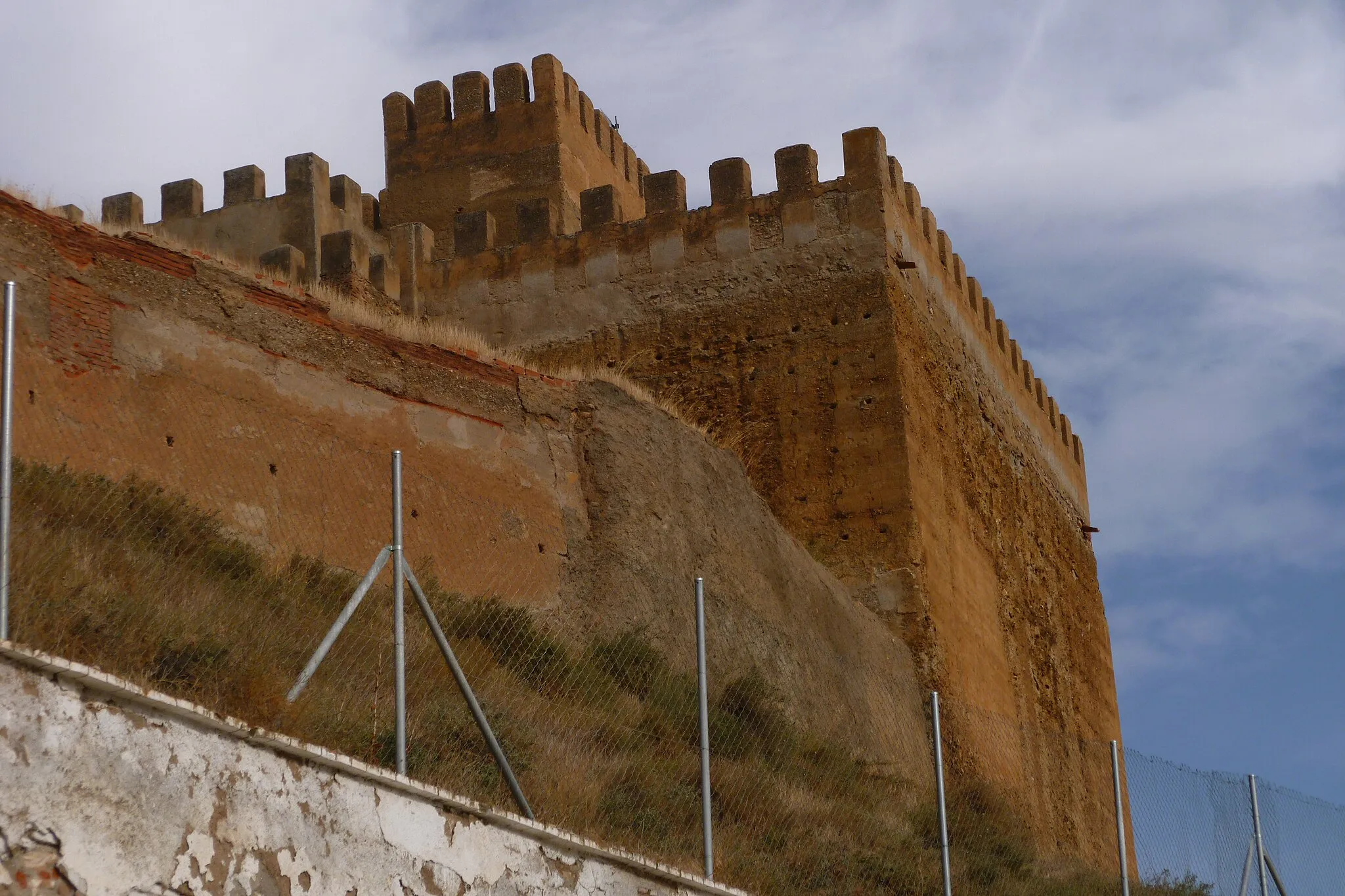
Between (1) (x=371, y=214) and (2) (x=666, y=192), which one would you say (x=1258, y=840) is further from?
(1) (x=371, y=214)

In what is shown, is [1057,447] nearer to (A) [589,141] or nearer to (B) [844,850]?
(A) [589,141]

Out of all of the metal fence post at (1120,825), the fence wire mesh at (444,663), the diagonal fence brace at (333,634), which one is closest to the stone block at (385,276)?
the fence wire mesh at (444,663)

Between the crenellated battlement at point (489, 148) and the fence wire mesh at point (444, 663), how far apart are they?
826 cm

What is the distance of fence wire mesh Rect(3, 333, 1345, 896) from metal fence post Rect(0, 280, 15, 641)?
9.1 inches

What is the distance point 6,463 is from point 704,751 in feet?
13.7

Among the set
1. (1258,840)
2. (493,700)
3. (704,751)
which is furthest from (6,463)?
(1258,840)

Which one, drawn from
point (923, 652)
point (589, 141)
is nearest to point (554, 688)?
point (923, 652)

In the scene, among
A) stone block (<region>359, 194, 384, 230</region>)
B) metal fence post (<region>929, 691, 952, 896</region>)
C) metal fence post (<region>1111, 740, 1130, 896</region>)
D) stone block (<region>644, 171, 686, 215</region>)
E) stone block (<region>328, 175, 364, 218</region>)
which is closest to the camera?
metal fence post (<region>929, 691, 952, 896</region>)

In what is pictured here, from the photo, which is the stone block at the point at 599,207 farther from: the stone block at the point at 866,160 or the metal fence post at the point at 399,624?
the metal fence post at the point at 399,624

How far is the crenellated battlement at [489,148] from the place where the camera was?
70.7 ft

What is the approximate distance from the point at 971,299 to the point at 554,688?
1212cm

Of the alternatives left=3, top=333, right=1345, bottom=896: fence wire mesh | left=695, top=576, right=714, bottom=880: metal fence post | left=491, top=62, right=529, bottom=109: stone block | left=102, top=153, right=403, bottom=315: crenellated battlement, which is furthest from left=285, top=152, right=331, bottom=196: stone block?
left=695, top=576, right=714, bottom=880: metal fence post

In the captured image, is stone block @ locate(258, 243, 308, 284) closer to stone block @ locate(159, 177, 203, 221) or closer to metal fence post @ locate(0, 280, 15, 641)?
stone block @ locate(159, 177, 203, 221)

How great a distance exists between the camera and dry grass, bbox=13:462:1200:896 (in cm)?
795
